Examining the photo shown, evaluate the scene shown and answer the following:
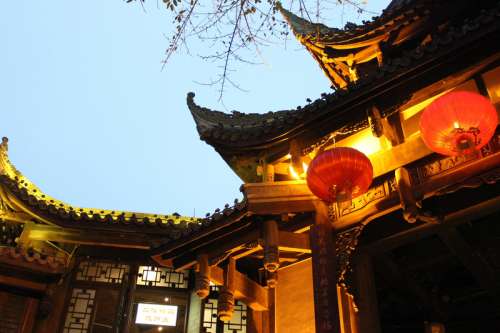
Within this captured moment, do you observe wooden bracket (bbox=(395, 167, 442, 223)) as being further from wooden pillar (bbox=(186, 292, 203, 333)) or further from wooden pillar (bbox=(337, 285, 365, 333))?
wooden pillar (bbox=(186, 292, 203, 333))

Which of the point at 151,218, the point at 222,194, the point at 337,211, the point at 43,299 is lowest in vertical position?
the point at 43,299

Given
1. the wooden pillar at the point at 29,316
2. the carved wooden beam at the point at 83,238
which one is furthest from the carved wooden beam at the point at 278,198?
the wooden pillar at the point at 29,316

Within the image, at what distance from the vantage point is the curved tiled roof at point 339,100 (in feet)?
19.2

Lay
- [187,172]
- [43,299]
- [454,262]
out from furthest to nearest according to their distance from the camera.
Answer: [187,172]
[43,299]
[454,262]

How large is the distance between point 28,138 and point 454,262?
15432cm

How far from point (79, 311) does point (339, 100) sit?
577cm

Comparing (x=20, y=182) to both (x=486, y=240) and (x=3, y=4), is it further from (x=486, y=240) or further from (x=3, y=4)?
(x=3, y=4)

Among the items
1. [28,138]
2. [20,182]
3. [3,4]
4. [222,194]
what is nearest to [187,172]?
[222,194]

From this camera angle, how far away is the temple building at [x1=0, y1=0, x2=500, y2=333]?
5820 mm

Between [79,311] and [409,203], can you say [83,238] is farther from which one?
[409,203]

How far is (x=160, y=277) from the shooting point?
9.30 meters

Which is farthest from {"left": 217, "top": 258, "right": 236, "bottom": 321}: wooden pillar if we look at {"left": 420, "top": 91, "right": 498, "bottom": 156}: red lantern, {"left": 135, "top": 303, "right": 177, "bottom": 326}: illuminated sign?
{"left": 420, "top": 91, "right": 498, "bottom": 156}: red lantern

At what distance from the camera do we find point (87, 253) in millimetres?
9547

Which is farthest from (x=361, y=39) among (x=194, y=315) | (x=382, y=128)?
(x=194, y=315)
